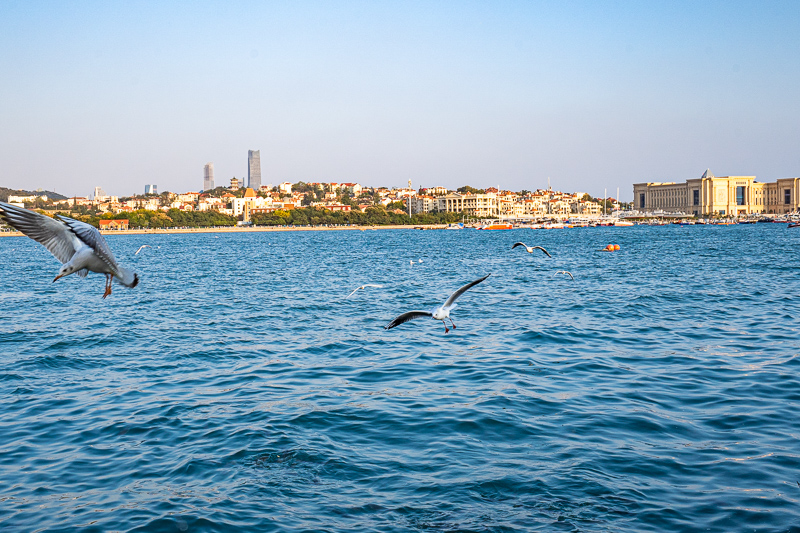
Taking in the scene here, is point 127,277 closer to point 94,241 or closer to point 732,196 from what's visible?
point 94,241

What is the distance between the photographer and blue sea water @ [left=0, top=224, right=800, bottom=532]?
247 inches

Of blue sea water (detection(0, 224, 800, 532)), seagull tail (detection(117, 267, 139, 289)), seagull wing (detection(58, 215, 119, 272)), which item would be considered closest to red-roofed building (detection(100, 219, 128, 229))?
blue sea water (detection(0, 224, 800, 532))

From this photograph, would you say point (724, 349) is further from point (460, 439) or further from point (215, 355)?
point (215, 355)

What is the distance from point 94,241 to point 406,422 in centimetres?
490

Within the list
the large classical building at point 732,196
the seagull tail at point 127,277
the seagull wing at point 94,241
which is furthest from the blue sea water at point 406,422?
the large classical building at point 732,196

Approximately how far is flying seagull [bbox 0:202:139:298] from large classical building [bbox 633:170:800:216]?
589 ft

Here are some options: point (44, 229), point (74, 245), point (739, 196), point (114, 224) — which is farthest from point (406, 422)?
point (739, 196)

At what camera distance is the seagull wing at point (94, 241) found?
4918mm

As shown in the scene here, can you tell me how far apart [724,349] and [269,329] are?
32.8 ft

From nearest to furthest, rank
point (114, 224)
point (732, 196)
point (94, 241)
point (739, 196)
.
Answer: point (94, 241), point (114, 224), point (732, 196), point (739, 196)

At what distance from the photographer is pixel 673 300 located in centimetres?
2019

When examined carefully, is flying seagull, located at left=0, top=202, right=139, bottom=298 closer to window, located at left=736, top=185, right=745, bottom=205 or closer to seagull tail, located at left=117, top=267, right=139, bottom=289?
seagull tail, located at left=117, top=267, right=139, bottom=289

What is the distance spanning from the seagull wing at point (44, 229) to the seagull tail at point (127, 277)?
0.36 m

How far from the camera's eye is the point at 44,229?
495 centimetres
